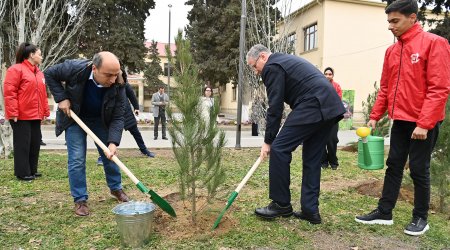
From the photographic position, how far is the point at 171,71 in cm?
292

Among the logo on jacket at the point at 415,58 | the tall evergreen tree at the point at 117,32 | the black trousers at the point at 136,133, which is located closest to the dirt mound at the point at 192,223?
the logo on jacket at the point at 415,58

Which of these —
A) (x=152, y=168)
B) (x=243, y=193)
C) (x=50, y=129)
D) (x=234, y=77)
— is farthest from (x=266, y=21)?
(x=234, y=77)

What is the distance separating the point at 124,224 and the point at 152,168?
3270 millimetres

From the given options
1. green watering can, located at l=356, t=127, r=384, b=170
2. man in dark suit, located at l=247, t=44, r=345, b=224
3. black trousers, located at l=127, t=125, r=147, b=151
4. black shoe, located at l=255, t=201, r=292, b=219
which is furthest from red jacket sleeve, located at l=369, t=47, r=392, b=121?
black trousers, located at l=127, t=125, r=147, b=151

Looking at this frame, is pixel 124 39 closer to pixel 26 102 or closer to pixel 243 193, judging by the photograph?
pixel 26 102

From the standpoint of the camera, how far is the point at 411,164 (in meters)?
3.11

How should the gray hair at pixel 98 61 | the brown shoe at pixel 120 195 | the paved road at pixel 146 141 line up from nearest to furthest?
1. the gray hair at pixel 98 61
2. the brown shoe at pixel 120 195
3. the paved road at pixel 146 141

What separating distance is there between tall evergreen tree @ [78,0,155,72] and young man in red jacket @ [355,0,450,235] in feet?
56.8

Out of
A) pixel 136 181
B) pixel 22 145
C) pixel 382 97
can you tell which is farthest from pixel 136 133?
pixel 382 97

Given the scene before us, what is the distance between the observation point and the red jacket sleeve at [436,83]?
9.43ft

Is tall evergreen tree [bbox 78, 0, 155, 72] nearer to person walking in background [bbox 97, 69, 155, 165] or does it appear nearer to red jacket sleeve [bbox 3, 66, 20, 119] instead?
person walking in background [bbox 97, 69, 155, 165]

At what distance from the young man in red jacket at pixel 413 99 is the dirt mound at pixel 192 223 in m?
1.33

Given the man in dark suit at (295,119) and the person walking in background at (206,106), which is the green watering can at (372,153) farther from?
the person walking in background at (206,106)

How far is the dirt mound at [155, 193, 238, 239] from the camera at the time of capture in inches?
119
